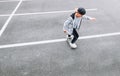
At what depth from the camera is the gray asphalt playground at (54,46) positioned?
4.64 m

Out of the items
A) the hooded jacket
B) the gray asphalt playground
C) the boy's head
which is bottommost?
the gray asphalt playground

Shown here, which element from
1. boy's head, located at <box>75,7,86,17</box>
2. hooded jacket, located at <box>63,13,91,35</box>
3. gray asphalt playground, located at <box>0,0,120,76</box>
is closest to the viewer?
gray asphalt playground, located at <box>0,0,120,76</box>

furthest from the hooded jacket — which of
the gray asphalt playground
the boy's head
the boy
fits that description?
the gray asphalt playground

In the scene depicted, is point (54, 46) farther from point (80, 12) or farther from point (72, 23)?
point (80, 12)

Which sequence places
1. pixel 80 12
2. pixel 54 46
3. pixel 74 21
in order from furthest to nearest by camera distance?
pixel 54 46, pixel 74 21, pixel 80 12

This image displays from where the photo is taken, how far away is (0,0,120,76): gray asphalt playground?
4637 mm

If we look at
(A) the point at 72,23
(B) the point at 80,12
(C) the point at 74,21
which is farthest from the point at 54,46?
(B) the point at 80,12

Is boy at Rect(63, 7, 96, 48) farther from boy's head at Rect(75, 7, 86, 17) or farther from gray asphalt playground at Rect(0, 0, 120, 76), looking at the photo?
gray asphalt playground at Rect(0, 0, 120, 76)

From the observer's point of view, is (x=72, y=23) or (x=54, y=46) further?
(x=54, y=46)

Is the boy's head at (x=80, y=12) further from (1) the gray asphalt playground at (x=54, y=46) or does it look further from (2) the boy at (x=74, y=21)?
(1) the gray asphalt playground at (x=54, y=46)

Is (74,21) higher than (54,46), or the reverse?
(74,21)

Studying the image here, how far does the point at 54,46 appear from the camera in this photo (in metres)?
5.70

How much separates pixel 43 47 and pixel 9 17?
3.12 m

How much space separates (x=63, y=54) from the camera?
17.3 feet
